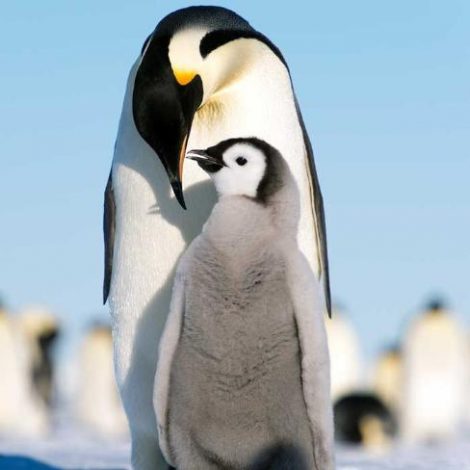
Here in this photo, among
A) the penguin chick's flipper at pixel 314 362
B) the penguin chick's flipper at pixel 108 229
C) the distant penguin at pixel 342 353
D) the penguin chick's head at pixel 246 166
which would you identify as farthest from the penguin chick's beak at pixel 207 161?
the distant penguin at pixel 342 353

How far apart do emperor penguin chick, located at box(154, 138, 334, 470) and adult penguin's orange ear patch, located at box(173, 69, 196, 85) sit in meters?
0.35

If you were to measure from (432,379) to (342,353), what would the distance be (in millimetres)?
2422

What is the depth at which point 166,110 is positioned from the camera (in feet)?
15.7

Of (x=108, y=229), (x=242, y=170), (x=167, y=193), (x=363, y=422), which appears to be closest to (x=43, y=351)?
(x=363, y=422)

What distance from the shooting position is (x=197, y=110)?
5.04m

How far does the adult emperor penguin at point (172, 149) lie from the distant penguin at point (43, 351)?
13884 mm

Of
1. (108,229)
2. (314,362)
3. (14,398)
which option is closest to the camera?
(314,362)

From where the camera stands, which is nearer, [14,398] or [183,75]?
[183,75]

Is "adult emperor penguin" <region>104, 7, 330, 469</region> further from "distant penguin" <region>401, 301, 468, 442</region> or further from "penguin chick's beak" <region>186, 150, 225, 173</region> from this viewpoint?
"distant penguin" <region>401, 301, 468, 442</region>

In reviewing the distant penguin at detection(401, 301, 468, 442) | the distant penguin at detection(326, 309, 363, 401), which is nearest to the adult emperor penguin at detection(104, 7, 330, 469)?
the distant penguin at detection(401, 301, 468, 442)

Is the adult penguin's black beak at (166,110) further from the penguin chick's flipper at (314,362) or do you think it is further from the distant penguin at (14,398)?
the distant penguin at (14,398)

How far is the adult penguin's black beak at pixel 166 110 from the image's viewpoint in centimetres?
478

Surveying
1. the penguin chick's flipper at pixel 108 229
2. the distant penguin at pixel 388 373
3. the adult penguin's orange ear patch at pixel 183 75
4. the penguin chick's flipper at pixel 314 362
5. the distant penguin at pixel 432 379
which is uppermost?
the adult penguin's orange ear patch at pixel 183 75

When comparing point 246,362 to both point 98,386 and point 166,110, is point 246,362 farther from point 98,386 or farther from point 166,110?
point 98,386
